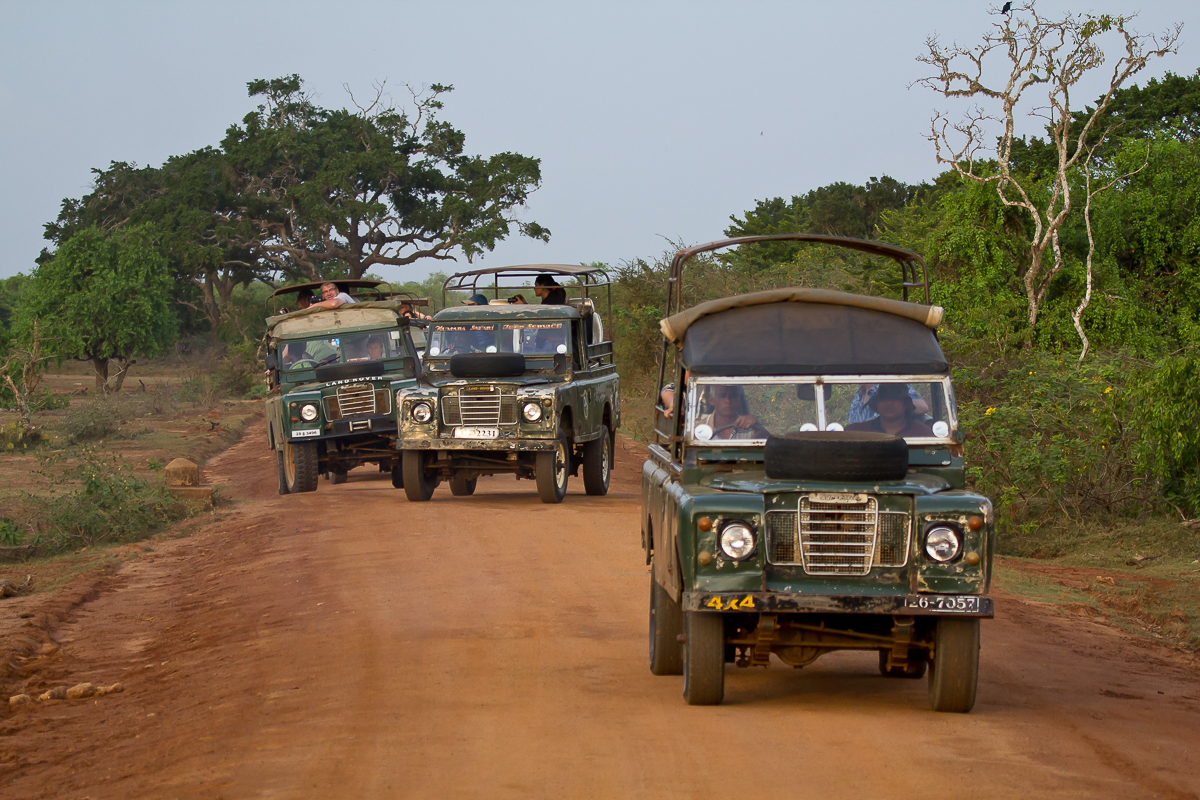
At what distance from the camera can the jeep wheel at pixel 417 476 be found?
15256mm

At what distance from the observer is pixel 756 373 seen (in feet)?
21.9

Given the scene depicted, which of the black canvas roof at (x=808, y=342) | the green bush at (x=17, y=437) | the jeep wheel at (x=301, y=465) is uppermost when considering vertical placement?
the black canvas roof at (x=808, y=342)

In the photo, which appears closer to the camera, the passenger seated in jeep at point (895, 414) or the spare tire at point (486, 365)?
the passenger seated in jeep at point (895, 414)

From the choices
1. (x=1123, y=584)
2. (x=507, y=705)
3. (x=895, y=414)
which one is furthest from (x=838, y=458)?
(x=1123, y=584)

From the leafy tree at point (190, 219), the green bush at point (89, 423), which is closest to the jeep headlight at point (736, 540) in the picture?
the green bush at point (89, 423)

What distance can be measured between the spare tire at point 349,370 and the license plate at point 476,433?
297 centimetres

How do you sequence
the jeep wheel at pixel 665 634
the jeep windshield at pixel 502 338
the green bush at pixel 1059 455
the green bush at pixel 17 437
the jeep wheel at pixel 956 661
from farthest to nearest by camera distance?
the green bush at pixel 17 437 < the jeep windshield at pixel 502 338 < the green bush at pixel 1059 455 < the jeep wheel at pixel 665 634 < the jeep wheel at pixel 956 661

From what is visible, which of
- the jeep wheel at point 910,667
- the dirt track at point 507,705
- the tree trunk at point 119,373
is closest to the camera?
the dirt track at point 507,705

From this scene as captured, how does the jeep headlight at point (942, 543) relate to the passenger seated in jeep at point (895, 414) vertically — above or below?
below

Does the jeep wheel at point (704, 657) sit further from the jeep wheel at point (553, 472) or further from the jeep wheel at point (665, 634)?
the jeep wheel at point (553, 472)

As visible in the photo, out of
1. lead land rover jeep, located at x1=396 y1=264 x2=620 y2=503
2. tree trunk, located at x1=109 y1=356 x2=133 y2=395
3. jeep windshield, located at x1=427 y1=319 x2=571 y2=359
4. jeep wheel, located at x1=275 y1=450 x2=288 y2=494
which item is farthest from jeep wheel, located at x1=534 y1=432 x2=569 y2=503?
tree trunk, located at x1=109 y1=356 x2=133 y2=395

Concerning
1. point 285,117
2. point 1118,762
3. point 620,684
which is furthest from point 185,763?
point 285,117

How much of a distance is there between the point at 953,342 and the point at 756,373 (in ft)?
38.2

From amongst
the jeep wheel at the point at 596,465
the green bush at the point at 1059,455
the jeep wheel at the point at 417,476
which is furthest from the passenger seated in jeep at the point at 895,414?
the jeep wheel at the point at 596,465
